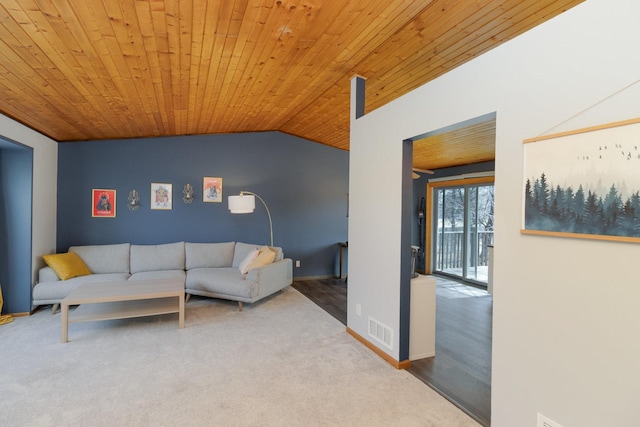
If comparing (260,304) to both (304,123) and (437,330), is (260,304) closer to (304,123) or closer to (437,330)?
(437,330)

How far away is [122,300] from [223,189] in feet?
8.85

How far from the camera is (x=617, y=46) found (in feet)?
4.49

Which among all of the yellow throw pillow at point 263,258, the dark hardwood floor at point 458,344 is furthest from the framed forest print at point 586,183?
the yellow throw pillow at point 263,258

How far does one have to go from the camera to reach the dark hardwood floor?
2354 mm

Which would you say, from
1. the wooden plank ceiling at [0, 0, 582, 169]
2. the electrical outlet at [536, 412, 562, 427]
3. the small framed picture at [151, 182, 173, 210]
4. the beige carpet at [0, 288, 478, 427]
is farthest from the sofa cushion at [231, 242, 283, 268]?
the electrical outlet at [536, 412, 562, 427]

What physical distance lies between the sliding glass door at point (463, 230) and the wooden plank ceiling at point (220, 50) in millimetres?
3321

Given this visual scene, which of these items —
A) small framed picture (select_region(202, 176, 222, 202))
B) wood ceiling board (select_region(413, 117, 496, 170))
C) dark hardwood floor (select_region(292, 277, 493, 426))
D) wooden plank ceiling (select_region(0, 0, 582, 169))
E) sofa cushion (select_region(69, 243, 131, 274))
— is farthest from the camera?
small framed picture (select_region(202, 176, 222, 202))

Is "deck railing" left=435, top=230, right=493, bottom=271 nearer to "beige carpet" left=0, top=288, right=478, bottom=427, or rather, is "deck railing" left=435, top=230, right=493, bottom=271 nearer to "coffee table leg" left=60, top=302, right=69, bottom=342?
"beige carpet" left=0, top=288, right=478, bottom=427

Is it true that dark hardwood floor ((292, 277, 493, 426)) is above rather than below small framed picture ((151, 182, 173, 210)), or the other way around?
below

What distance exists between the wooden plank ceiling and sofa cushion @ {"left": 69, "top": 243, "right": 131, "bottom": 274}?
5.82 feet

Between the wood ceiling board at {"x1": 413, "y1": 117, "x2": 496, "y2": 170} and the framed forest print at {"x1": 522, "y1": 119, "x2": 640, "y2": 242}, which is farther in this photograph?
the wood ceiling board at {"x1": 413, "y1": 117, "x2": 496, "y2": 170}

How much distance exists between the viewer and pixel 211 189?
225 inches

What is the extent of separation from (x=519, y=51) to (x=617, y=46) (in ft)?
1.55

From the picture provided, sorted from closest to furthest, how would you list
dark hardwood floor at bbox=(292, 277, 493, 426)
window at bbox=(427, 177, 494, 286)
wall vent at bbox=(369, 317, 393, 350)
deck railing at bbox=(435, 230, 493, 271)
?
1. dark hardwood floor at bbox=(292, 277, 493, 426)
2. wall vent at bbox=(369, 317, 393, 350)
3. window at bbox=(427, 177, 494, 286)
4. deck railing at bbox=(435, 230, 493, 271)
